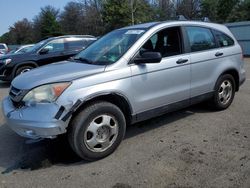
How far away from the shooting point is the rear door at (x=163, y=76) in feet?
15.5

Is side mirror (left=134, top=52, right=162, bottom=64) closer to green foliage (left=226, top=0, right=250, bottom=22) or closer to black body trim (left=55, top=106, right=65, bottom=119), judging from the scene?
black body trim (left=55, top=106, right=65, bottom=119)

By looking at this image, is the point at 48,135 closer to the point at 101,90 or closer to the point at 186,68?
the point at 101,90

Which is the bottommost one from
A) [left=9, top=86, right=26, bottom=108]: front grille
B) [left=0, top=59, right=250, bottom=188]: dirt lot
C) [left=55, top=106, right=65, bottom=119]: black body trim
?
[left=0, top=59, right=250, bottom=188]: dirt lot

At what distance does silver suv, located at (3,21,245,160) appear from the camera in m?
4.10

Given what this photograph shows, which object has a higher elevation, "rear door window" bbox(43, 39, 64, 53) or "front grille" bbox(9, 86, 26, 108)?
"rear door window" bbox(43, 39, 64, 53)

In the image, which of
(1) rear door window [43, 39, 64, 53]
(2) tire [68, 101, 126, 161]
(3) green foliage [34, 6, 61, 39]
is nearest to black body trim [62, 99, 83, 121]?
(2) tire [68, 101, 126, 161]

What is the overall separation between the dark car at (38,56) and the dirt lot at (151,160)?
610cm

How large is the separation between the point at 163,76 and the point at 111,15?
46381mm

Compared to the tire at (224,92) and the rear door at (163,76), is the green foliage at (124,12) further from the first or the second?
the rear door at (163,76)

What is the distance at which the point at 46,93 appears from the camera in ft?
13.6

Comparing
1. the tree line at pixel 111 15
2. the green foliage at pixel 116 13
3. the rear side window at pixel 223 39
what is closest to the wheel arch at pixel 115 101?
the rear side window at pixel 223 39

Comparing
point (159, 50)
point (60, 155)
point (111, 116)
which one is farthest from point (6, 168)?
point (159, 50)

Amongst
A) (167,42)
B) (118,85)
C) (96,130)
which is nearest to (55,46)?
(167,42)

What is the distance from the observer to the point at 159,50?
5340 mm
